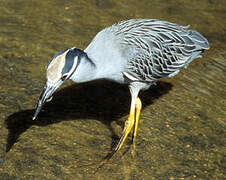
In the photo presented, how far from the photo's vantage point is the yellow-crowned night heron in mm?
5695

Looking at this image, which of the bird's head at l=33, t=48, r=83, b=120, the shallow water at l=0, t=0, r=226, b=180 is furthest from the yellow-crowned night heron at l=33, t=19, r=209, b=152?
the shallow water at l=0, t=0, r=226, b=180

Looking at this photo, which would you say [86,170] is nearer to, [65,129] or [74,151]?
[74,151]

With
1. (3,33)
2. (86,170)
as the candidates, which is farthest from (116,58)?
(3,33)

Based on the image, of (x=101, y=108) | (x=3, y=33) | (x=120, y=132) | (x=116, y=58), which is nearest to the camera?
(x=116, y=58)

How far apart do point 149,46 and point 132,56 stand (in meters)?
0.41

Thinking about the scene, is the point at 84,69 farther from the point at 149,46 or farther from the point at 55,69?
the point at 149,46

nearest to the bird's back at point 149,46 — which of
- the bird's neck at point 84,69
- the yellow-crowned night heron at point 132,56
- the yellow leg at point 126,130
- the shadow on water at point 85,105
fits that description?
the yellow-crowned night heron at point 132,56

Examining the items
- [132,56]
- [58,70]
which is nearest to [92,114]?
[132,56]

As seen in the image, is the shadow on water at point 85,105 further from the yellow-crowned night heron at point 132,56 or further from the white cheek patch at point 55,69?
the white cheek patch at point 55,69

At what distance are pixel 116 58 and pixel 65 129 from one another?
140 centimetres

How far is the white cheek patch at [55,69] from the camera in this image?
5.27 m

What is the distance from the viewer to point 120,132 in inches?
270

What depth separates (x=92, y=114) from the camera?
23.2ft

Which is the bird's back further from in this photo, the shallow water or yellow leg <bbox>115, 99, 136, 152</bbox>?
the shallow water
